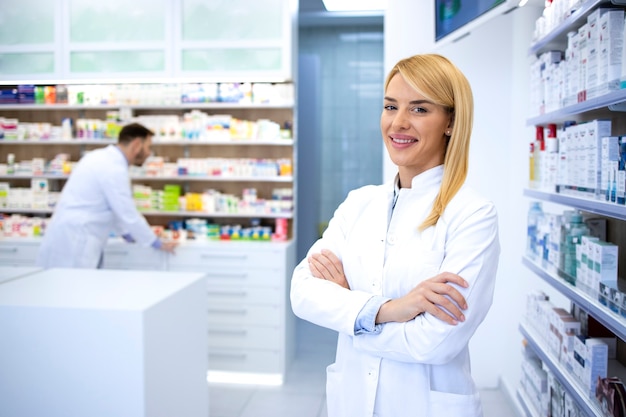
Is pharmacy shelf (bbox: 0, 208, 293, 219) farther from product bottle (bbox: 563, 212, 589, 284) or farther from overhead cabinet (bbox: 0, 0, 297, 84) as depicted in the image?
product bottle (bbox: 563, 212, 589, 284)

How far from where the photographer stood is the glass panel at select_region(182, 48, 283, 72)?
4.81 m

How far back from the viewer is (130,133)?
475 centimetres

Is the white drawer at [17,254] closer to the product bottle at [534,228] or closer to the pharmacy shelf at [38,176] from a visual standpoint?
the pharmacy shelf at [38,176]

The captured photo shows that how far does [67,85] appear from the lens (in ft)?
18.0

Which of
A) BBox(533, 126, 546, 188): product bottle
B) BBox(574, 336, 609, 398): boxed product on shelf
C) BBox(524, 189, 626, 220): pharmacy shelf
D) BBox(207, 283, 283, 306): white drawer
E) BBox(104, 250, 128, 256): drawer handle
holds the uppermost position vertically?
BBox(533, 126, 546, 188): product bottle

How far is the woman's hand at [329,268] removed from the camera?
5.97 feet

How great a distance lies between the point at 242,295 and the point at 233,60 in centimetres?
193

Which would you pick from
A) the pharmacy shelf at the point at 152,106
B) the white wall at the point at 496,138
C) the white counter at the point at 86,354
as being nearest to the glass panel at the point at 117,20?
the pharmacy shelf at the point at 152,106

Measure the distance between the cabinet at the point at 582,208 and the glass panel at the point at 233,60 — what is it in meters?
2.28

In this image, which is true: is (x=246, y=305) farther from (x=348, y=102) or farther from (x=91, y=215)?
(x=348, y=102)

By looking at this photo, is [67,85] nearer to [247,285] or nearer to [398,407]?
[247,285]

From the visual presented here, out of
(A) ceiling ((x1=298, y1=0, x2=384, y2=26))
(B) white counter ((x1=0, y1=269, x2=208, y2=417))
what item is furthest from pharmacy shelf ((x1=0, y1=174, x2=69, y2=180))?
(A) ceiling ((x1=298, y1=0, x2=384, y2=26))

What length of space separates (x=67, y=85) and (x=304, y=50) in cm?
455

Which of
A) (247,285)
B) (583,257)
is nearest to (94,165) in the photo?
(247,285)
